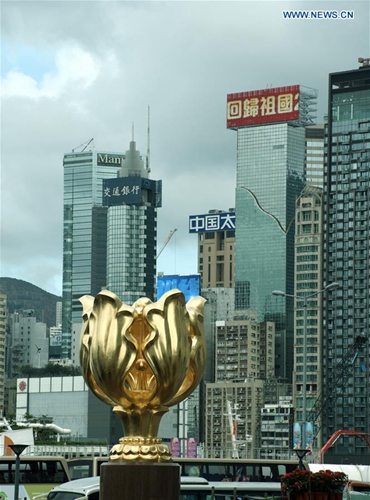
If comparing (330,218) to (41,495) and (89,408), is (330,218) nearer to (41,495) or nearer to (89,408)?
(89,408)

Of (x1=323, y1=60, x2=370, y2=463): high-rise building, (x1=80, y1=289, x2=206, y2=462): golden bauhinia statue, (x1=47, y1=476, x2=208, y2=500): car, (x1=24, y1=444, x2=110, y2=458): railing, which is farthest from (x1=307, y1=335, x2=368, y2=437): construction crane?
(x1=80, y1=289, x2=206, y2=462): golden bauhinia statue

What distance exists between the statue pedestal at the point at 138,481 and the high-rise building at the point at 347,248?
145 metres

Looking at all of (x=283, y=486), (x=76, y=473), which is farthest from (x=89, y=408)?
(x=283, y=486)

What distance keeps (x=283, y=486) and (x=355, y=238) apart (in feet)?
486

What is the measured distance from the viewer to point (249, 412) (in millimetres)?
185375

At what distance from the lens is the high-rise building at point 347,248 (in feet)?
551

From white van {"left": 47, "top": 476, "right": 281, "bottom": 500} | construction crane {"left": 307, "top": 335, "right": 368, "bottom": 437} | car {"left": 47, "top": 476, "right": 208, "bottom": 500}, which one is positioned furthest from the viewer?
construction crane {"left": 307, "top": 335, "right": 368, "bottom": 437}

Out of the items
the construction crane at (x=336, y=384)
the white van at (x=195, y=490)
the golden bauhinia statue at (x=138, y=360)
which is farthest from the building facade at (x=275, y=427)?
the golden bauhinia statue at (x=138, y=360)

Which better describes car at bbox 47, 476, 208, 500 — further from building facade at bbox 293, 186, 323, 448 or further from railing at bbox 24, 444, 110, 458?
building facade at bbox 293, 186, 323, 448

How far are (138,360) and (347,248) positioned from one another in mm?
149169

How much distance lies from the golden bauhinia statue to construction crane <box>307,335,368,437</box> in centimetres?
14481

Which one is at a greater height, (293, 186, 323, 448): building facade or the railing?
(293, 186, 323, 448): building facade

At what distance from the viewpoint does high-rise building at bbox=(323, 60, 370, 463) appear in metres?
168

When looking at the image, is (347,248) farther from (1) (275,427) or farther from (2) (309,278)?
(1) (275,427)
